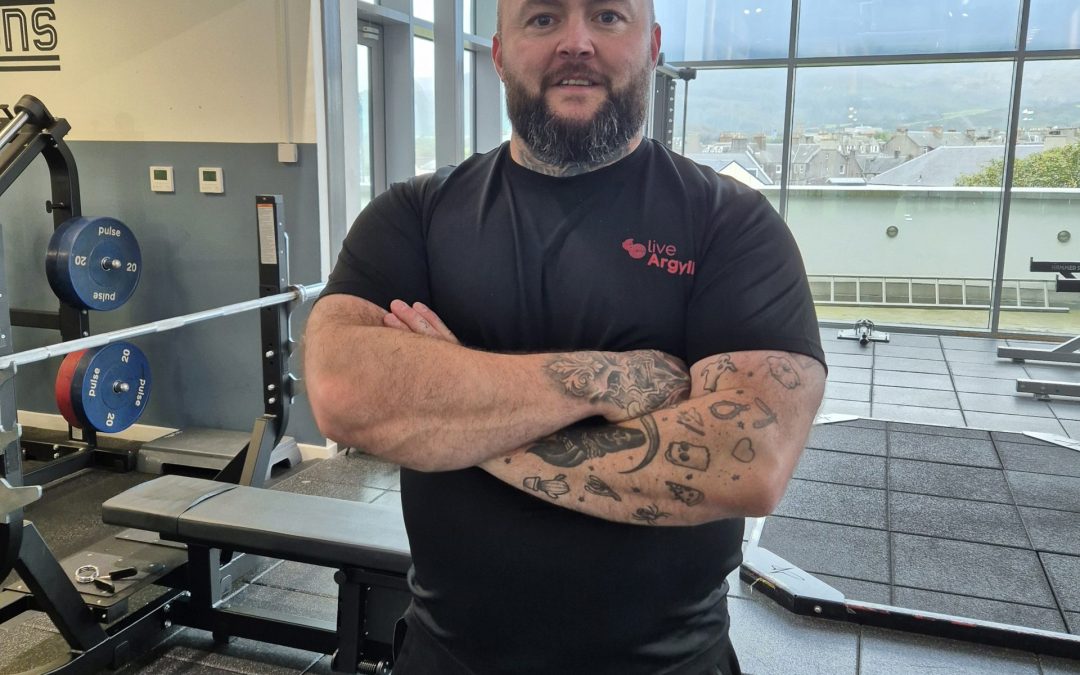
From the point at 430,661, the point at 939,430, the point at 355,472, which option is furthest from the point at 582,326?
the point at 939,430

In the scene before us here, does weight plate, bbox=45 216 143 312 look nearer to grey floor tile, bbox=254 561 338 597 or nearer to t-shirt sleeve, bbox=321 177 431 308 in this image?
grey floor tile, bbox=254 561 338 597

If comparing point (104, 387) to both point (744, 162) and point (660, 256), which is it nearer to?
point (660, 256)

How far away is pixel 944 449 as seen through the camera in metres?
3.90

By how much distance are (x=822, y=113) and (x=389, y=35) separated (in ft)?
12.3

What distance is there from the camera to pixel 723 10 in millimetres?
6715

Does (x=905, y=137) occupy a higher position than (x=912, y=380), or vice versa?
(x=905, y=137)

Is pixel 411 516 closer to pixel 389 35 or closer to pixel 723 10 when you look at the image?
pixel 389 35

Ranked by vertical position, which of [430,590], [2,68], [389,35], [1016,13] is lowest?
[430,590]

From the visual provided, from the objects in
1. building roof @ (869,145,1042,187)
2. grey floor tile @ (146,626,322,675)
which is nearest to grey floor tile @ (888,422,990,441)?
building roof @ (869,145,1042,187)

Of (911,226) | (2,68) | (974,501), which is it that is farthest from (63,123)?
(911,226)

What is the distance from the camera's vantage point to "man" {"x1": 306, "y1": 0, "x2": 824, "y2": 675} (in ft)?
3.01

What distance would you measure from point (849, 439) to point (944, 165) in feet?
11.5

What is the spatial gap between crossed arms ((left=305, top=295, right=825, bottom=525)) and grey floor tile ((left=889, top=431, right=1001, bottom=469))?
3.23 meters

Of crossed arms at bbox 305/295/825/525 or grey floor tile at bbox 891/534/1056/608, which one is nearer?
crossed arms at bbox 305/295/825/525
